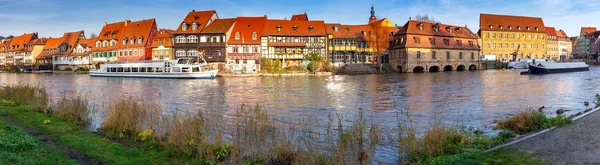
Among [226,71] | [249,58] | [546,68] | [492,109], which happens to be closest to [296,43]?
[249,58]

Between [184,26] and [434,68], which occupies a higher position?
[184,26]

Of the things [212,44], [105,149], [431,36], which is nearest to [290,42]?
[212,44]

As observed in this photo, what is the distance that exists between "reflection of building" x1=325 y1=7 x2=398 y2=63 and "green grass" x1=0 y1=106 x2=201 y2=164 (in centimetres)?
5836

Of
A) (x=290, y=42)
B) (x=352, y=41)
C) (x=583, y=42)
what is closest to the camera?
(x=290, y=42)

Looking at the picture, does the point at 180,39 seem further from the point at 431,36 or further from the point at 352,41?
the point at 431,36

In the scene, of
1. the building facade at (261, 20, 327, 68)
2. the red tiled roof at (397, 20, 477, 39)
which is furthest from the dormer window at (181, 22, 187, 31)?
the red tiled roof at (397, 20, 477, 39)

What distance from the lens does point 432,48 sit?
70.2 meters

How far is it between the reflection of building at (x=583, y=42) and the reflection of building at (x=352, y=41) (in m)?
104

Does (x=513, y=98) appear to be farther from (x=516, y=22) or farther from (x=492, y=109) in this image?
(x=516, y=22)

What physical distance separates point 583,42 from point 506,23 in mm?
72349

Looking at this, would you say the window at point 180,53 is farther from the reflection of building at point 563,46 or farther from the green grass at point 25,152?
the reflection of building at point 563,46

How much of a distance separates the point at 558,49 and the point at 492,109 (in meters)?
125

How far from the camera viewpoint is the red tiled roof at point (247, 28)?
66.6 metres

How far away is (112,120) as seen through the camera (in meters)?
12.3
